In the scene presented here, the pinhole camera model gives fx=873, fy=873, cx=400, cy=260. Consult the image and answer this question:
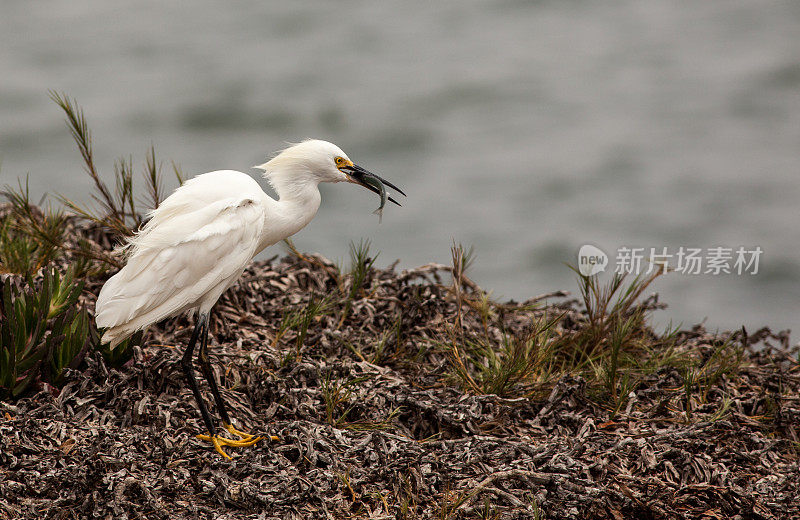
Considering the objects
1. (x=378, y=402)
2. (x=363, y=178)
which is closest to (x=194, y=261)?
(x=363, y=178)

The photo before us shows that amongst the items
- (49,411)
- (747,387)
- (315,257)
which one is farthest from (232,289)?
(747,387)

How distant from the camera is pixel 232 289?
4.87 metres

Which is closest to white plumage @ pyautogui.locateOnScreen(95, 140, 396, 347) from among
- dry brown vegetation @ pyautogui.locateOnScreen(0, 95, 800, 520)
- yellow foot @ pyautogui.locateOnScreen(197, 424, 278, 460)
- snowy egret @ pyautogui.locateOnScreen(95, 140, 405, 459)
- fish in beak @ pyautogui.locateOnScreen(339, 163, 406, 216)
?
snowy egret @ pyautogui.locateOnScreen(95, 140, 405, 459)

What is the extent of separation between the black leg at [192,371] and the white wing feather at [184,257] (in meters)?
0.07

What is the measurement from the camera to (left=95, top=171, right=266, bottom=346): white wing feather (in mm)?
3732

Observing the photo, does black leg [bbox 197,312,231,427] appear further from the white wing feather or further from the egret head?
the egret head

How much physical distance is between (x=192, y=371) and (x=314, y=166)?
3.56 feet

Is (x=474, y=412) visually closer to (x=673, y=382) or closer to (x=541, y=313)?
(x=673, y=382)

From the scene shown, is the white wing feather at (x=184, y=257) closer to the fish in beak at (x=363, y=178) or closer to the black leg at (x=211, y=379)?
the black leg at (x=211, y=379)

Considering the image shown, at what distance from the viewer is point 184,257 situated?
3.74 meters

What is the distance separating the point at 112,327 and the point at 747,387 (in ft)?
10.6

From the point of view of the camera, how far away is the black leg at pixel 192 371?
12.2 feet

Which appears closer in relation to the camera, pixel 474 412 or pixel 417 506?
pixel 417 506
